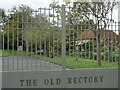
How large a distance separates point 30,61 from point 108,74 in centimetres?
200

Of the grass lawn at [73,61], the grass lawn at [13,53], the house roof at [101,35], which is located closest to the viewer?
the grass lawn at [13,53]

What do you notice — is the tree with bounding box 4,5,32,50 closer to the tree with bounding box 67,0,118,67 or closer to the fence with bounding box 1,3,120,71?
the fence with bounding box 1,3,120,71

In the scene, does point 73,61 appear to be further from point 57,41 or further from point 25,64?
point 25,64

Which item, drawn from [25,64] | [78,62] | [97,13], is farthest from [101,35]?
[25,64]

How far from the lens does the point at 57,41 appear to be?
19.7ft

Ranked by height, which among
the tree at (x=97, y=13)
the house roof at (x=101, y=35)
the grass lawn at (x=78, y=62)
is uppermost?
the tree at (x=97, y=13)

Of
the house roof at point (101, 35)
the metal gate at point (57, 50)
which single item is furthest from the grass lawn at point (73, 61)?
the house roof at point (101, 35)

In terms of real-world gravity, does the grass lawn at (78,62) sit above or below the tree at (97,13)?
below

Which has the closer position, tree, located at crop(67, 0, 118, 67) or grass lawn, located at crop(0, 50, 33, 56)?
grass lawn, located at crop(0, 50, 33, 56)

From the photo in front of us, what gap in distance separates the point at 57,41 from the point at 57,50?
0.72 ft

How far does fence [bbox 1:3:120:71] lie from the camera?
5734 millimetres

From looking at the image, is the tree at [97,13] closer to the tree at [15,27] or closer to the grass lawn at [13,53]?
the tree at [15,27]

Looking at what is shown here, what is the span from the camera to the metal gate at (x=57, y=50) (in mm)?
5719

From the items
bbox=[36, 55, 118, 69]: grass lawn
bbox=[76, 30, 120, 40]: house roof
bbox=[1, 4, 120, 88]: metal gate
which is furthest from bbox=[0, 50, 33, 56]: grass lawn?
bbox=[76, 30, 120, 40]: house roof
